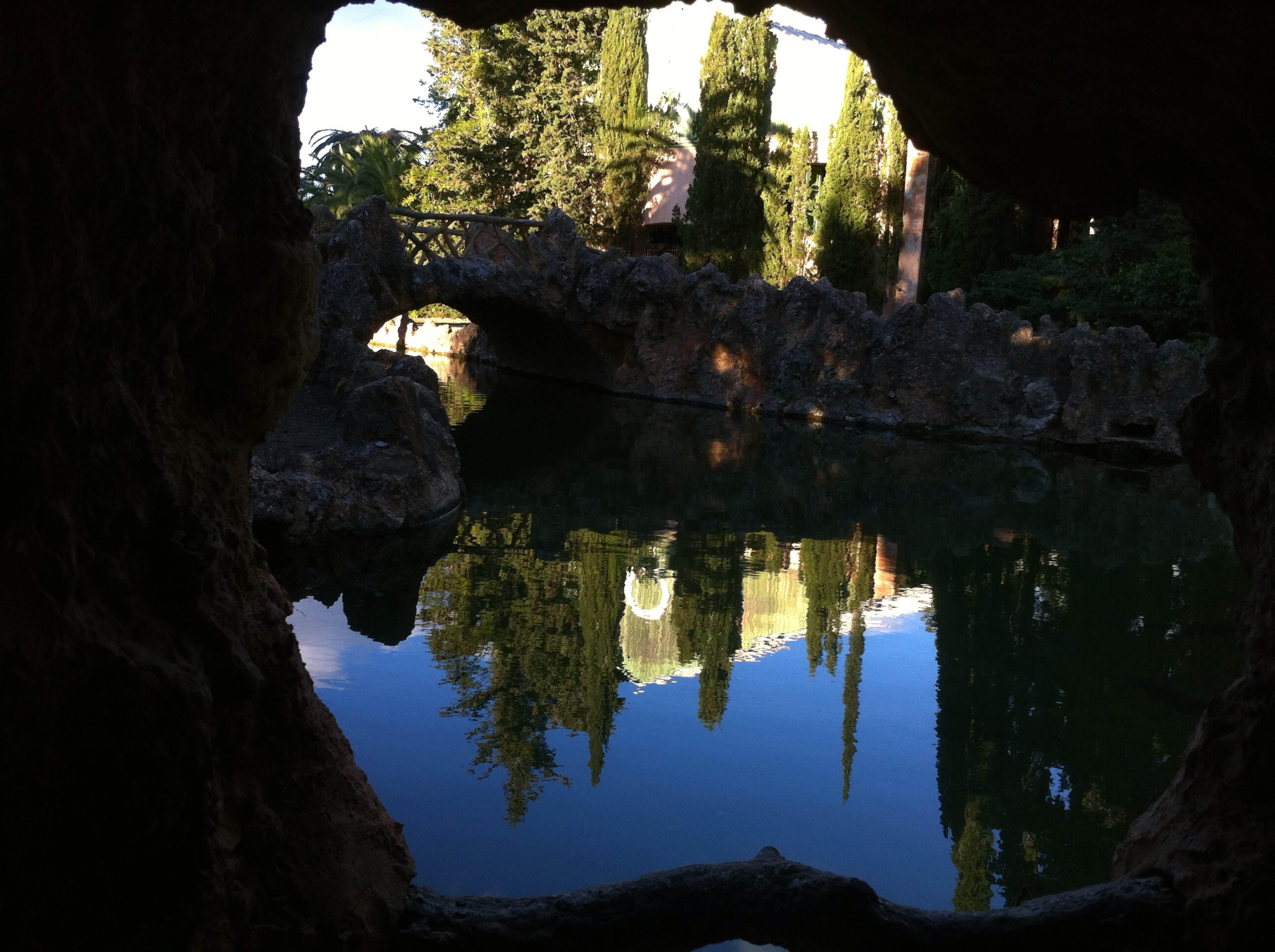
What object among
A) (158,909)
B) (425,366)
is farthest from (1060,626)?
(425,366)

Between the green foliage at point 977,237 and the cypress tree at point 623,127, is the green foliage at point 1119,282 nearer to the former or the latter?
the green foliage at point 977,237

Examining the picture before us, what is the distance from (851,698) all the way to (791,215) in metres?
21.1

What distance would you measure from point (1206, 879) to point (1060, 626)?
479cm

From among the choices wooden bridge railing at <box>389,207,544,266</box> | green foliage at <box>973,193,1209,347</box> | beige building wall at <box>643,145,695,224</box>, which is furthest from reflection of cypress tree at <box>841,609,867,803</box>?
beige building wall at <box>643,145,695,224</box>

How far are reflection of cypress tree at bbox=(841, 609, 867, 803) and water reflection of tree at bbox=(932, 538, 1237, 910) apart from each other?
377 millimetres

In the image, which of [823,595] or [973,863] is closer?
[973,863]

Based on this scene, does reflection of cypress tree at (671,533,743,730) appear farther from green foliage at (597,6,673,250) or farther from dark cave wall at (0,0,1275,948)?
green foliage at (597,6,673,250)

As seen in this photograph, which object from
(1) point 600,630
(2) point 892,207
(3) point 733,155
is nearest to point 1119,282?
(2) point 892,207

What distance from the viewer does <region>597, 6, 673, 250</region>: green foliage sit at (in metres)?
27.3

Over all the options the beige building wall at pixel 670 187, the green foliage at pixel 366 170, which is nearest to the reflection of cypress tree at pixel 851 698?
the beige building wall at pixel 670 187

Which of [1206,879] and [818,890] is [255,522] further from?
[1206,879]

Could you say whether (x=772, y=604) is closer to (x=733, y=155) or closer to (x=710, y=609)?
(x=710, y=609)

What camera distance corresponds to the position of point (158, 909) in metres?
2.17

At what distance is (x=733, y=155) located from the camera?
25625 millimetres
